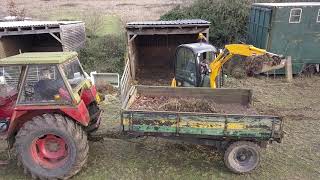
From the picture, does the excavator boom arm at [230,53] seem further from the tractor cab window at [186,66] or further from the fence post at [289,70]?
the fence post at [289,70]

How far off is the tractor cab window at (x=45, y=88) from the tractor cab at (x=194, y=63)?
3748 millimetres

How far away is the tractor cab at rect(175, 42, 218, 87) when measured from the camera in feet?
26.6

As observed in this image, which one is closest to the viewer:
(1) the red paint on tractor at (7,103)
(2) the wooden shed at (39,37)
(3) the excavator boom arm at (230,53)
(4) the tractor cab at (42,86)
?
(4) the tractor cab at (42,86)

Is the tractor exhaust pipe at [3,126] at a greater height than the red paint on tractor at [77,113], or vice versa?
the red paint on tractor at [77,113]

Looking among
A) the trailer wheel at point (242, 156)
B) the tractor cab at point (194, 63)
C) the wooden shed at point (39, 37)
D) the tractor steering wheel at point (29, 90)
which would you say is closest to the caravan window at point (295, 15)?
the tractor cab at point (194, 63)

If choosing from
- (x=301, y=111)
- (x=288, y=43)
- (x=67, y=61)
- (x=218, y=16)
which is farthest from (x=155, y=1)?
(x=67, y=61)

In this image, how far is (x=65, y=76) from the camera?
545 centimetres

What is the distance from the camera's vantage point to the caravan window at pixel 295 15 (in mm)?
11875

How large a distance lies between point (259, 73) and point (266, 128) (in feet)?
24.3

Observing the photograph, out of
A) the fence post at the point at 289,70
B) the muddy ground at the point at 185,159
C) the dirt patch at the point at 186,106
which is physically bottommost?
the muddy ground at the point at 185,159

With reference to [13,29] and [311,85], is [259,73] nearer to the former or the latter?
[311,85]

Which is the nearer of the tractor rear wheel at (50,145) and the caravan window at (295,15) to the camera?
the tractor rear wheel at (50,145)

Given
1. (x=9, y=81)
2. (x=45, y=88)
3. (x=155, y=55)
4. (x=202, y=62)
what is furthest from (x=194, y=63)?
(x=155, y=55)

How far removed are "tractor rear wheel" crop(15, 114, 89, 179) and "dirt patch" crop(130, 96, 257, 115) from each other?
1.41 metres
